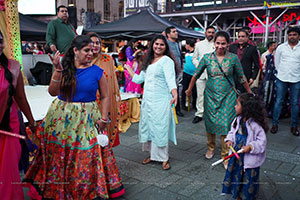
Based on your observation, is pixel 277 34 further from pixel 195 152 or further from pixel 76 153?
pixel 76 153

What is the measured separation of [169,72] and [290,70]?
2746 millimetres

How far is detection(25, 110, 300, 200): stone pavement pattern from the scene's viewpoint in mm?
3090

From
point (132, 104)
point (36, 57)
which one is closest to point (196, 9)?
point (36, 57)

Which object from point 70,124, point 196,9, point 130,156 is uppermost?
point 196,9

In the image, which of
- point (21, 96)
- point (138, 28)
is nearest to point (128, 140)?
point (21, 96)

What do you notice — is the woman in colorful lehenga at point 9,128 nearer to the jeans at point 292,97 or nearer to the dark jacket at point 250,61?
the dark jacket at point 250,61

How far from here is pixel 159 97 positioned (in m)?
3.68

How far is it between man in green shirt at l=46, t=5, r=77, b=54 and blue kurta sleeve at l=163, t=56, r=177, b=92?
2.69 metres

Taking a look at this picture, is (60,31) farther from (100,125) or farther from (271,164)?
(271,164)

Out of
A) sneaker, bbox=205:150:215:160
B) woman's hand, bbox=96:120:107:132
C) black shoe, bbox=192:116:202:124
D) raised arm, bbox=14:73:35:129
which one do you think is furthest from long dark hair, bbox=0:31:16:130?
black shoe, bbox=192:116:202:124

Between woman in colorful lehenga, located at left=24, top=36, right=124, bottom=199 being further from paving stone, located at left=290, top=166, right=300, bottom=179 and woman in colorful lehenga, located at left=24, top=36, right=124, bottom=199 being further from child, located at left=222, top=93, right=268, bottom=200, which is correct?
paving stone, located at left=290, top=166, right=300, bottom=179

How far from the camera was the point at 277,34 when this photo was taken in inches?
760

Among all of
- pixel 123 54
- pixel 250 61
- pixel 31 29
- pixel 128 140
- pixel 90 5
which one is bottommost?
pixel 128 140

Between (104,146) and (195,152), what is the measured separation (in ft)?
6.65
